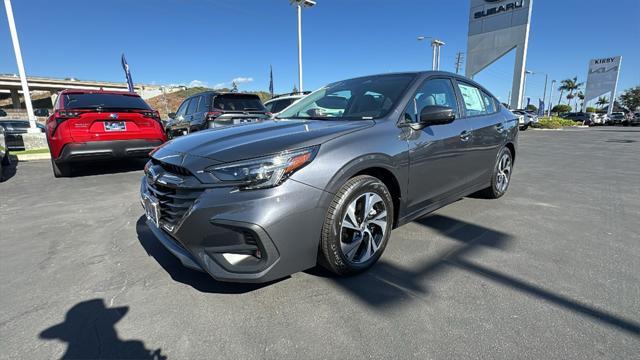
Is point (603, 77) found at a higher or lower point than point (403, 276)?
higher

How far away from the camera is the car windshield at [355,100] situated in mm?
2811

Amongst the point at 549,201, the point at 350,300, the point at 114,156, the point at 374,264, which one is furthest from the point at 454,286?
the point at 114,156

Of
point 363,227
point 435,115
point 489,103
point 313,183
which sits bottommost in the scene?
point 363,227

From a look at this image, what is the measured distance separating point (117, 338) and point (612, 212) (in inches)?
201

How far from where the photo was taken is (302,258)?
2049 mm

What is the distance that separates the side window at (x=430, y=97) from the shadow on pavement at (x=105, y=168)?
237 inches

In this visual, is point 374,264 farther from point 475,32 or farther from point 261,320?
point 475,32

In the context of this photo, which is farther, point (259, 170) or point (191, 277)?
point (191, 277)

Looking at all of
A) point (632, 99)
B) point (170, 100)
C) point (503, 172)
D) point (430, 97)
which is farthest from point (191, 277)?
point (632, 99)

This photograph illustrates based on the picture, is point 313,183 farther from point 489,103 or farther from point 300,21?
point 300,21

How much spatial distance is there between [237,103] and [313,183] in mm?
6032

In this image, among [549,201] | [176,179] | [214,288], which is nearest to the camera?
[176,179]

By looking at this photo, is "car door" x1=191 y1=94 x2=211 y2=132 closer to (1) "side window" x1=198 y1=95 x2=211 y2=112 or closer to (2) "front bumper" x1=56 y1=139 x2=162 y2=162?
(1) "side window" x1=198 y1=95 x2=211 y2=112

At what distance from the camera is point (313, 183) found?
1999 mm
